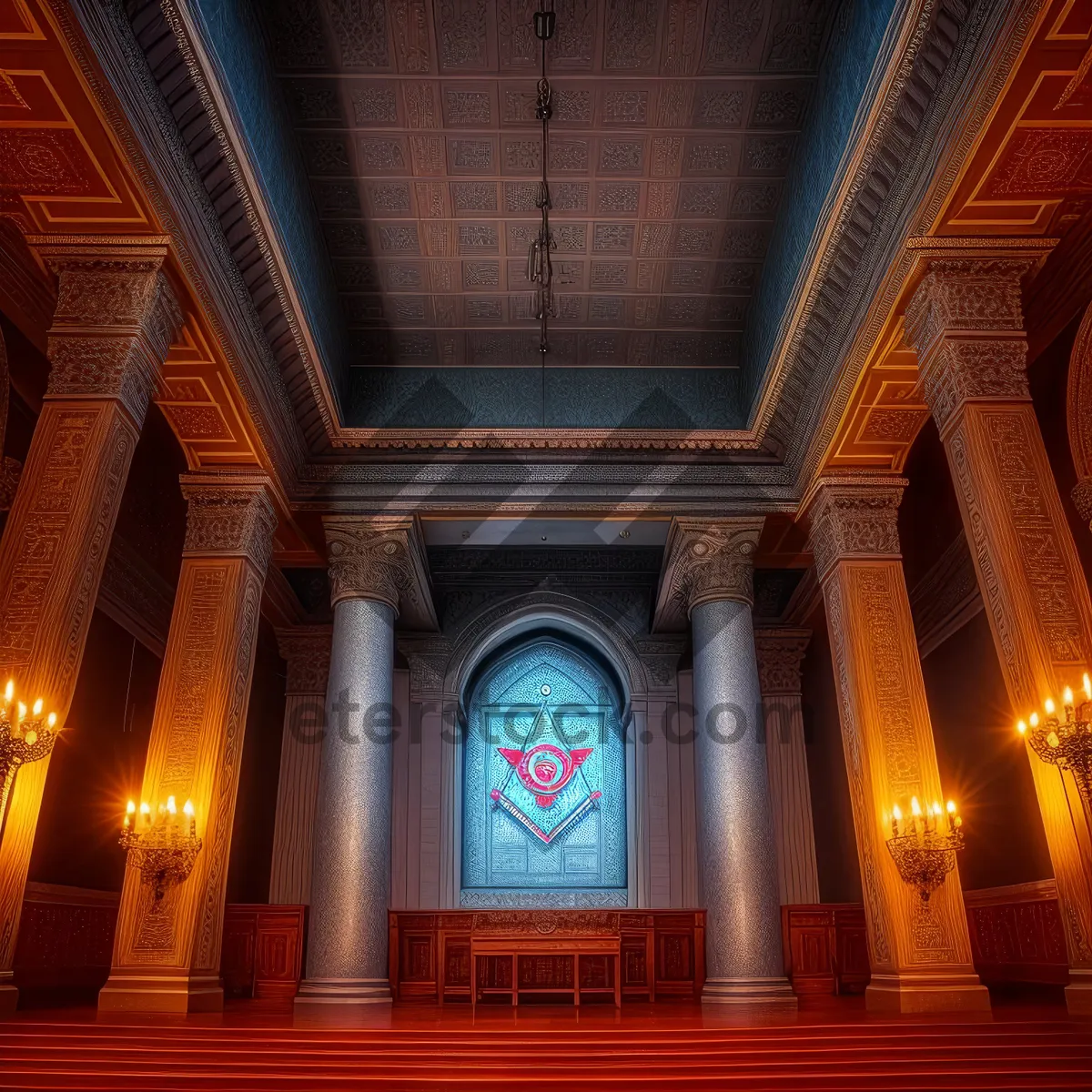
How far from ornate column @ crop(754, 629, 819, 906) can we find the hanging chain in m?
5.60

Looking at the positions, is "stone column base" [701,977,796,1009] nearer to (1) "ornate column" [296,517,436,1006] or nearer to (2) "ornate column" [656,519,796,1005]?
(2) "ornate column" [656,519,796,1005]

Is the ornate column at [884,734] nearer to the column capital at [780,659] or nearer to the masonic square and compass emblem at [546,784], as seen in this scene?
the column capital at [780,659]

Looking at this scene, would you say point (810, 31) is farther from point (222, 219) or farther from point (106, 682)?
point (106, 682)

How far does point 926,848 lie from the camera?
26.5 feet

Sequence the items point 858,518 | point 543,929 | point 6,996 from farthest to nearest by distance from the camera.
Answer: point 543,929 < point 858,518 < point 6,996

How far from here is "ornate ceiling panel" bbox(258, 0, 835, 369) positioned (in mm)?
7926

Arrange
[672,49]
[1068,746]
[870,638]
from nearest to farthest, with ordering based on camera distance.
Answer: [1068,746] → [672,49] → [870,638]

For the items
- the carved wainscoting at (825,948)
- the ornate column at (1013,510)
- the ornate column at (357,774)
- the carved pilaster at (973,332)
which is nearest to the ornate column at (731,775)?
the carved wainscoting at (825,948)

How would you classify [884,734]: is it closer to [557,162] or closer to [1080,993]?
[1080,993]

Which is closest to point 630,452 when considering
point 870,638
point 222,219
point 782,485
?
point 782,485

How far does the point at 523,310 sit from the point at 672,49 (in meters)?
3.31

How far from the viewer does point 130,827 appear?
812cm

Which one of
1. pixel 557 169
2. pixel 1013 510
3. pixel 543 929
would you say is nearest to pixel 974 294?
pixel 1013 510

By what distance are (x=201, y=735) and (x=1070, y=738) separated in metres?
6.50
